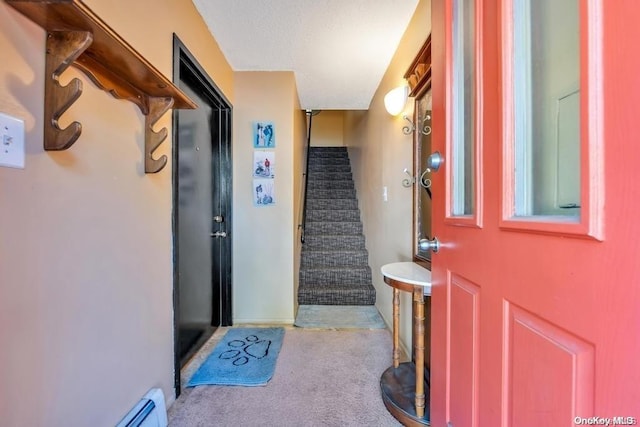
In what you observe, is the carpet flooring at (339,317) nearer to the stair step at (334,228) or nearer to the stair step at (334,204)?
the stair step at (334,228)

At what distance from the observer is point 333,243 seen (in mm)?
3900

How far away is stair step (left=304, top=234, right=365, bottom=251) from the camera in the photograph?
3.84m

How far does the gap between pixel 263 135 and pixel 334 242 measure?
1.83 metres

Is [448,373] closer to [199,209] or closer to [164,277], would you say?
[164,277]

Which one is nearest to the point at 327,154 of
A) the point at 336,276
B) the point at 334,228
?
the point at 334,228

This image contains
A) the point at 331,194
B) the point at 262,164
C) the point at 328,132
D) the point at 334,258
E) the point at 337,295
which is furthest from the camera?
the point at 328,132

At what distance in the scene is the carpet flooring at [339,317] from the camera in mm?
2623

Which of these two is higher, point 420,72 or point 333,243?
point 420,72

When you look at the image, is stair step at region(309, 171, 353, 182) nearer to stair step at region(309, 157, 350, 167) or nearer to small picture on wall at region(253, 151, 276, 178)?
stair step at region(309, 157, 350, 167)

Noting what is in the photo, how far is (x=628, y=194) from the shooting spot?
41 cm

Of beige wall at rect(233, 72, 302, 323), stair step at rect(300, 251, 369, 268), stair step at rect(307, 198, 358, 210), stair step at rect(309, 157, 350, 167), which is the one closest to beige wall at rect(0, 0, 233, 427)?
beige wall at rect(233, 72, 302, 323)

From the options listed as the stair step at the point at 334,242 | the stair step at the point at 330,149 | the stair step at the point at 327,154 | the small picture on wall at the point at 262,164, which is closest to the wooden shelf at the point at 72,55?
the small picture on wall at the point at 262,164

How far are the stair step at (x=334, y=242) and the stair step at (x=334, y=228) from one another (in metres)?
0.11

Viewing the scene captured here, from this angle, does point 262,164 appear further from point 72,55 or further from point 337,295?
point 72,55
